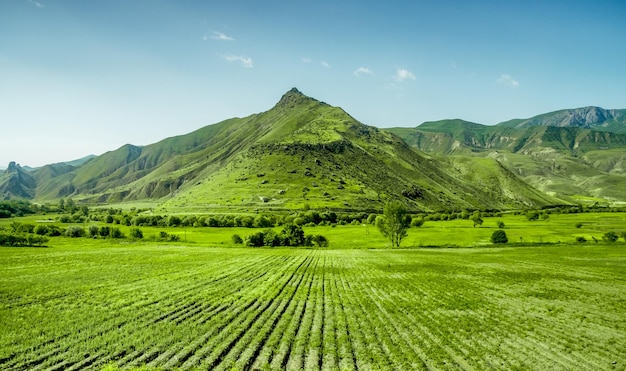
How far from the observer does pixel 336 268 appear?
58.4 metres

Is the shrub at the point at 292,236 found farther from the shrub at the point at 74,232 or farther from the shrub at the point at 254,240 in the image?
the shrub at the point at 74,232

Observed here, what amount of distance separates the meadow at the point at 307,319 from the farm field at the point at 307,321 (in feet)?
0.36

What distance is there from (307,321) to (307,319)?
57 centimetres

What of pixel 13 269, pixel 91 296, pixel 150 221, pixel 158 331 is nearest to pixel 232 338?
pixel 158 331

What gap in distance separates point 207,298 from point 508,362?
81.7ft

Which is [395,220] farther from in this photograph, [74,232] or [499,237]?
[74,232]

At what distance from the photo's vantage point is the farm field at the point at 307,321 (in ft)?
60.3

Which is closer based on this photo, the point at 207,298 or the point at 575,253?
the point at 207,298

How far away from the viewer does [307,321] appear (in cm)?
2519

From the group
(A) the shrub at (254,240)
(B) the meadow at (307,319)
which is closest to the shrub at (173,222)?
(A) the shrub at (254,240)

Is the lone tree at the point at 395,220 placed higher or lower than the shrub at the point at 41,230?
higher

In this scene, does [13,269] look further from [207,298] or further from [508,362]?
[508,362]

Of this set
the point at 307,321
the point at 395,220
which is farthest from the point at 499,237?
the point at 307,321

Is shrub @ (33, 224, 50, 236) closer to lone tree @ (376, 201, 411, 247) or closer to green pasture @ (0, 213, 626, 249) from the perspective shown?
green pasture @ (0, 213, 626, 249)
